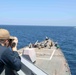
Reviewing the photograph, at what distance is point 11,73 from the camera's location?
4.58 m

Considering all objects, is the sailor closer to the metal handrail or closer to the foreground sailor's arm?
the foreground sailor's arm

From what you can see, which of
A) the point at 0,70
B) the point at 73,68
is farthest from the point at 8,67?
the point at 73,68

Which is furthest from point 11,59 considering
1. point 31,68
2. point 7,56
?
point 31,68

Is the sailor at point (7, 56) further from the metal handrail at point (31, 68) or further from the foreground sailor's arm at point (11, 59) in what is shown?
the metal handrail at point (31, 68)

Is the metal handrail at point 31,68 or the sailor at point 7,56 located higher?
the sailor at point 7,56

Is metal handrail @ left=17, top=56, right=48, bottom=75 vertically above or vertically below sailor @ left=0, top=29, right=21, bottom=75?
below

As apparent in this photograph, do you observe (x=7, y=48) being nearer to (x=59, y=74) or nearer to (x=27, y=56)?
(x=27, y=56)

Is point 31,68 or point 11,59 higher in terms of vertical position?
point 11,59

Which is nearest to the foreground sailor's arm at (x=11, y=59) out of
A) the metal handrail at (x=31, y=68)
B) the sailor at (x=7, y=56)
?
the sailor at (x=7, y=56)

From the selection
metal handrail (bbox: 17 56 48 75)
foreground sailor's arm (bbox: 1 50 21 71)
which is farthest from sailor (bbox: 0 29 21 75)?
metal handrail (bbox: 17 56 48 75)

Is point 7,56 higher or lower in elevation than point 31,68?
higher

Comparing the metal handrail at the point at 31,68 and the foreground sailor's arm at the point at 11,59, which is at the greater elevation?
the foreground sailor's arm at the point at 11,59

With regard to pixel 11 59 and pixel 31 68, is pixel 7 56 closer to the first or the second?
pixel 11 59

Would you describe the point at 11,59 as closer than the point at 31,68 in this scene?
Yes
